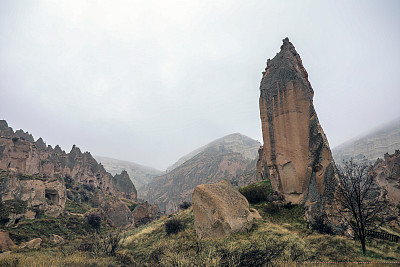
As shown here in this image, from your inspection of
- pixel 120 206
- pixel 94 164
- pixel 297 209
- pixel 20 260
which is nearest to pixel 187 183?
pixel 94 164

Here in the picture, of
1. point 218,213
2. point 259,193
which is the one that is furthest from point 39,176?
point 218,213

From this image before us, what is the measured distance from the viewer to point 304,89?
785 inches

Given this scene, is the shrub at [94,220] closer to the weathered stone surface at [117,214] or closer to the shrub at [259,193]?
the weathered stone surface at [117,214]

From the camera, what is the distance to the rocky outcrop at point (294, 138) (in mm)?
17250

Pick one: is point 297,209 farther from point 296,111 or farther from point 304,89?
point 304,89

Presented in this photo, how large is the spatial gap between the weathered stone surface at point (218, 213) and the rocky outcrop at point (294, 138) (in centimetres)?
619

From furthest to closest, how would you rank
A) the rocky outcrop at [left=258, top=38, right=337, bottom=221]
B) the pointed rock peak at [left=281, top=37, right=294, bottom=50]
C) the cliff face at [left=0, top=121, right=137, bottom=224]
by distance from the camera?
1. the cliff face at [left=0, top=121, right=137, bottom=224]
2. the pointed rock peak at [left=281, top=37, right=294, bottom=50]
3. the rocky outcrop at [left=258, top=38, right=337, bottom=221]

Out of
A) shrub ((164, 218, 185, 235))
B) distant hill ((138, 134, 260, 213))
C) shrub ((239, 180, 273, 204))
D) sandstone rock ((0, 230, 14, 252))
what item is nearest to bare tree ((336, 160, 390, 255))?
shrub ((239, 180, 273, 204))

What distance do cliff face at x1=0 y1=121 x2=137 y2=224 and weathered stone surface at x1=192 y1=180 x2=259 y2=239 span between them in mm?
23908

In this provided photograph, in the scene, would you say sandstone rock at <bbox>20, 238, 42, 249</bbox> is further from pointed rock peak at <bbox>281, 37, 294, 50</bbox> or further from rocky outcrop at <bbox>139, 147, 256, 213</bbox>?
rocky outcrop at <bbox>139, 147, 256, 213</bbox>

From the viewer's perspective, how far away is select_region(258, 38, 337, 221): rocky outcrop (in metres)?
17.2

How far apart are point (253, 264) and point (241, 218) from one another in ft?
25.4

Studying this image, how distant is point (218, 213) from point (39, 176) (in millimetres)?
44212

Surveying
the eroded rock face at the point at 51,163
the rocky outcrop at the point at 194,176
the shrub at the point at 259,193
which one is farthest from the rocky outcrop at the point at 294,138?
the rocky outcrop at the point at 194,176
